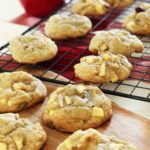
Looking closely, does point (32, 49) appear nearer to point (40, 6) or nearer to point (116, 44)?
point (116, 44)

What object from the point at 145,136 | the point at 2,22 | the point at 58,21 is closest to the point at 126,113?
the point at 145,136

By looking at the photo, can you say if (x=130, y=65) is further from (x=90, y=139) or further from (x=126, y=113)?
(x=90, y=139)

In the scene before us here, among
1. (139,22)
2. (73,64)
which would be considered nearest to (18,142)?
(73,64)

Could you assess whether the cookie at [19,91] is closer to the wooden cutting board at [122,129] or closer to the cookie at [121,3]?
the wooden cutting board at [122,129]

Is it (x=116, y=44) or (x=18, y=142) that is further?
(x=116, y=44)

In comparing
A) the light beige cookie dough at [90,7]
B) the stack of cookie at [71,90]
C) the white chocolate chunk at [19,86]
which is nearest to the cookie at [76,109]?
the stack of cookie at [71,90]

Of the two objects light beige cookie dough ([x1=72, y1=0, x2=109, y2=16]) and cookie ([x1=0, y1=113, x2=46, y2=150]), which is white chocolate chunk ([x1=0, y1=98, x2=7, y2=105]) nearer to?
cookie ([x1=0, y1=113, x2=46, y2=150])
